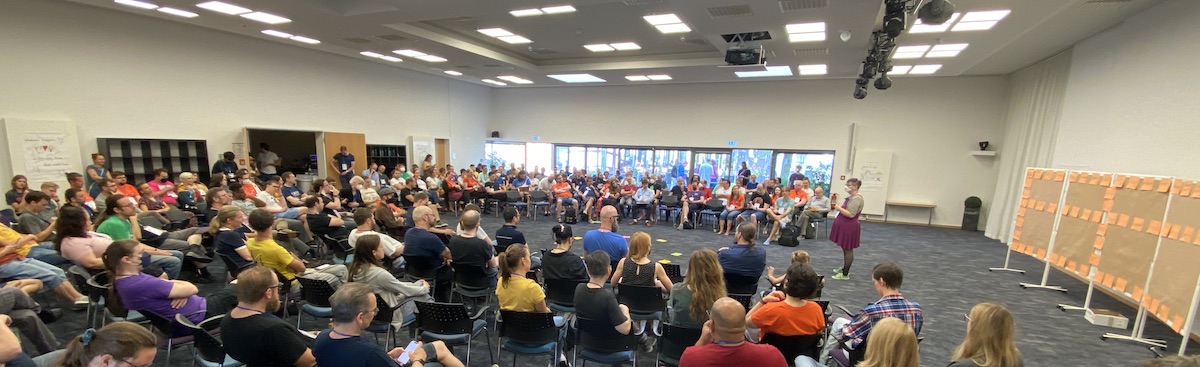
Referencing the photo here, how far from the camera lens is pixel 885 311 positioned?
2830mm

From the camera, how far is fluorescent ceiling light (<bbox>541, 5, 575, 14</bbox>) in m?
6.18

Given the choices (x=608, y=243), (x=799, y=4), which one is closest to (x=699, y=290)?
(x=608, y=243)

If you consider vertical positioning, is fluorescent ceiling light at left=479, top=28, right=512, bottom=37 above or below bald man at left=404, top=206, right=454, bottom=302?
above

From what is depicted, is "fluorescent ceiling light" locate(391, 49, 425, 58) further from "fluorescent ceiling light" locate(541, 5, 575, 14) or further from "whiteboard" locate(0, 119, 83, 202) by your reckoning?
"whiteboard" locate(0, 119, 83, 202)

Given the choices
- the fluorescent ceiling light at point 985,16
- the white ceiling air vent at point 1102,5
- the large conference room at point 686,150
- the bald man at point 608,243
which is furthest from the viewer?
the fluorescent ceiling light at point 985,16

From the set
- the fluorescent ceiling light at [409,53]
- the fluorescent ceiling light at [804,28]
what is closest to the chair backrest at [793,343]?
the fluorescent ceiling light at [804,28]

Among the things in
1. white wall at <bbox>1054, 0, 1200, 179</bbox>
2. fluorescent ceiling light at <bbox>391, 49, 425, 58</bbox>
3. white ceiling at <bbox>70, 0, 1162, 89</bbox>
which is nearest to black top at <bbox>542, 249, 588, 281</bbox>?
white ceiling at <bbox>70, 0, 1162, 89</bbox>

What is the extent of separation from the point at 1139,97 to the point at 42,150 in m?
15.8

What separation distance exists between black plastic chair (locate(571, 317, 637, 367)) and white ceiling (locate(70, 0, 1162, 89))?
14.0 ft

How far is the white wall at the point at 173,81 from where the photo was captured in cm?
691

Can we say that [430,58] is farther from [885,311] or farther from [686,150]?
[885,311]

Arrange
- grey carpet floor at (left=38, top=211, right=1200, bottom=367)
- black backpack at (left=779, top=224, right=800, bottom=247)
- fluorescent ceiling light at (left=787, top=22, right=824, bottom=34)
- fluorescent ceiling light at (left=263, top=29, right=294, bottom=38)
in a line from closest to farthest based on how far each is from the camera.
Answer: grey carpet floor at (left=38, top=211, right=1200, bottom=367), fluorescent ceiling light at (left=787, top=22, right=824, bottom=34), fluorescent ceiling light at (left=263, top=29, right=294, bottom=38), black backpack at (left=779, top=224, right=800, bottom=247)

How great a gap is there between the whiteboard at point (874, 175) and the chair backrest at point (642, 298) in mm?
9888

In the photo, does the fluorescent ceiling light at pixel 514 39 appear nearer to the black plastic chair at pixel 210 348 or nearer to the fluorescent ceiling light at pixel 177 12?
the fluorescent ceiling light at pixel 177 12
